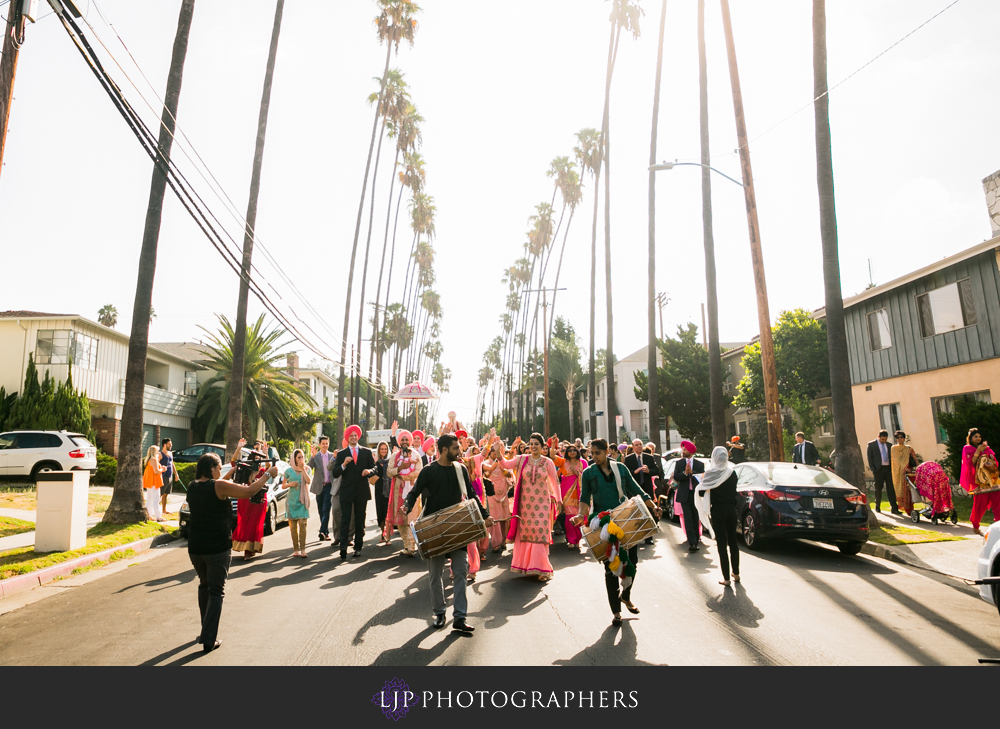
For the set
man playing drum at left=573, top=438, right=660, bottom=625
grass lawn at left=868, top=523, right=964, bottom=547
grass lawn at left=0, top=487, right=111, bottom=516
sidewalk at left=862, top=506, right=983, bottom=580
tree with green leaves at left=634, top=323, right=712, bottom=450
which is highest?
tree with green leaves at left=634, top=323, right=712, bottom=450

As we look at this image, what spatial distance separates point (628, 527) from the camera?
22.8ft

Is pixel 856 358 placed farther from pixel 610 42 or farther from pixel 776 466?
pixel 610 42

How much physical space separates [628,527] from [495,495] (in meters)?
4.58

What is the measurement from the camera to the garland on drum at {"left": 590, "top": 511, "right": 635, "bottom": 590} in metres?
6.82

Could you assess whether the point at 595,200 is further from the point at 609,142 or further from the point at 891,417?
the point at 891,417

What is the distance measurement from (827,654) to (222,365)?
36.2 meters

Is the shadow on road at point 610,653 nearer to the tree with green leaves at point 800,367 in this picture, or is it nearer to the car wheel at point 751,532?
the car wheel at point 751,532

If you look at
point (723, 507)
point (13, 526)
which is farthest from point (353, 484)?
point (13, 526)

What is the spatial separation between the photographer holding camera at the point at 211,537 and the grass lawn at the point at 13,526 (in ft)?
31.3

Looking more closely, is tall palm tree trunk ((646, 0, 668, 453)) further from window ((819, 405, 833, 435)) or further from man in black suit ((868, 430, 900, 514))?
man in black suit ((868, 430, 900, 514))

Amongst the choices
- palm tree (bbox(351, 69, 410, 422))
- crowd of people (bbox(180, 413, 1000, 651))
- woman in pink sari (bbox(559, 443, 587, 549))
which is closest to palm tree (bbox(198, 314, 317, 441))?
palm tree (bbox(351, 69, 410, 422))

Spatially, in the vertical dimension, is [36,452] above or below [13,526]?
above

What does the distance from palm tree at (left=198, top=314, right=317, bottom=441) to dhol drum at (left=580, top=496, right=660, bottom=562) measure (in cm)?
3127

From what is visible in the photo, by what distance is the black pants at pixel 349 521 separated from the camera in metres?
11.1
